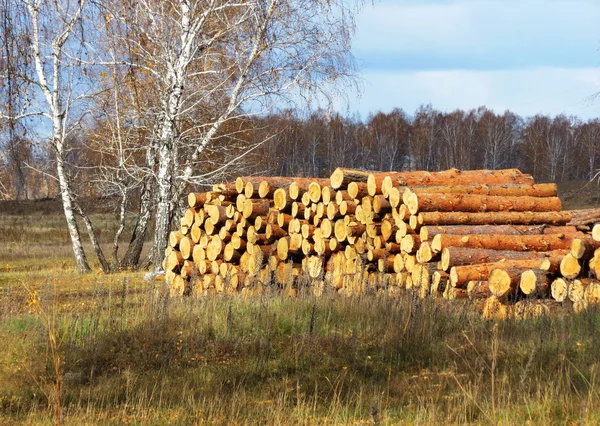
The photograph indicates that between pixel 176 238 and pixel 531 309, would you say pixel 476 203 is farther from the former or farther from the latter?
pixel 176 238

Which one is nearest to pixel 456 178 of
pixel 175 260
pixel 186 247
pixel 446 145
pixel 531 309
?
pixel 531 309

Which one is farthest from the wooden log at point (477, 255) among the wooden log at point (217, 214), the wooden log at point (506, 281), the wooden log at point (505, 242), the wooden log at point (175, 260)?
the wooden log at point (175, 260)

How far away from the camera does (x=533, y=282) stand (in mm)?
7934

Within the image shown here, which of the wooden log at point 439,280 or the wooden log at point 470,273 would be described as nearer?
the wooden log at point 470,273

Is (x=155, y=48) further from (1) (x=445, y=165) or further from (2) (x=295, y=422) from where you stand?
(1) (x=445, y=165)

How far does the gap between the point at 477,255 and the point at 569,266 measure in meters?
1.18

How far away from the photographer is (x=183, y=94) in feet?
49.0

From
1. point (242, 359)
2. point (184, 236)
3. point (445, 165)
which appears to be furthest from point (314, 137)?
point (242, 359)

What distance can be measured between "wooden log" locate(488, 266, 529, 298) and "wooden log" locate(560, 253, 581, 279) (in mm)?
475

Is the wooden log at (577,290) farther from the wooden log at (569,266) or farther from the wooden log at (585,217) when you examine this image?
the wooden log at (585,217)

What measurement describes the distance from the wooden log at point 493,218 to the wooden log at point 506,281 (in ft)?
4.62

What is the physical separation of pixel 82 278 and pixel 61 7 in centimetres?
569

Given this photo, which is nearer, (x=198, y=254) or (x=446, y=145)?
(x=198, y=254)

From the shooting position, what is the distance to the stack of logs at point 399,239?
8250 mm
